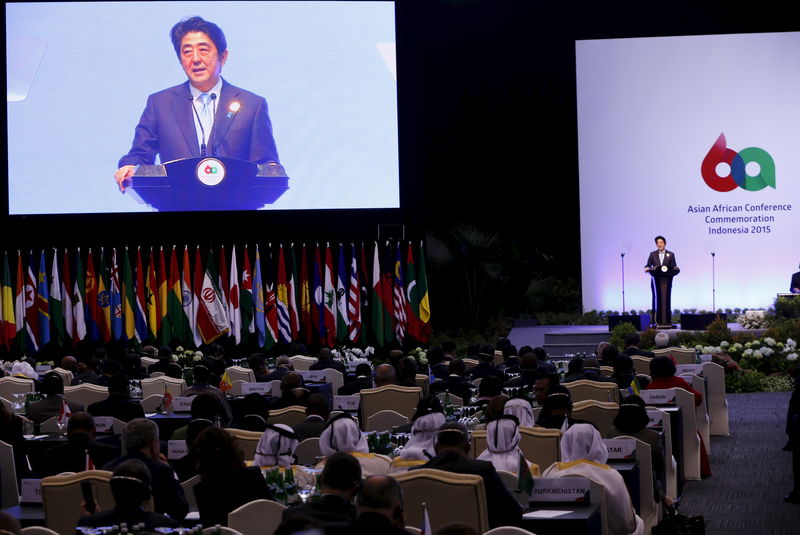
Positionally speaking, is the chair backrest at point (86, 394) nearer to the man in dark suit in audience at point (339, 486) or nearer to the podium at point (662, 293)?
the man in dark suit in audience at point (339, 486)

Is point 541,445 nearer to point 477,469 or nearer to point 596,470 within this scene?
point 596,470

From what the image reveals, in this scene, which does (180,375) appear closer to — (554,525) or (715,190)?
(554,525)

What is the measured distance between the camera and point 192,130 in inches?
822

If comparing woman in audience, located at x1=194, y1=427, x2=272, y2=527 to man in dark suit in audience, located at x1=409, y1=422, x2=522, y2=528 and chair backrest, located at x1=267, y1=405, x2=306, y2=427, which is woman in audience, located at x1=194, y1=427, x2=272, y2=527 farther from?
chair backrest, located at x1=267, y1=405, x2=306, y2=427

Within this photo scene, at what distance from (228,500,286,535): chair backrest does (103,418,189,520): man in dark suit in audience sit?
89 cm

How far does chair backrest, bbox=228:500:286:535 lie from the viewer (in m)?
5.16

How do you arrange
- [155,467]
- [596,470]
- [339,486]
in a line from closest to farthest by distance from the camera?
[339,486] → [155,467] → [596,470]

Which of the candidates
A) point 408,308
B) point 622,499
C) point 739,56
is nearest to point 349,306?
point 408,308

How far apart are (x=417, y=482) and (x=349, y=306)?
52.0 ft

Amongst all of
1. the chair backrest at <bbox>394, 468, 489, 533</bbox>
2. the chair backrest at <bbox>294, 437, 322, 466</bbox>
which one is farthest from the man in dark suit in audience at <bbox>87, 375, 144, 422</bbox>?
the chair backrest at <bbox>394, 468, 489, 533</bbox>

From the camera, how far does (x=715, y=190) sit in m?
22.2

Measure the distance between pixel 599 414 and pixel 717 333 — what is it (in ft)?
29.9

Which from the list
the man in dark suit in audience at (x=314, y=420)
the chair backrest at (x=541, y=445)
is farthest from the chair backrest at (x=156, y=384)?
the chair backrest at (x=541, y=445)

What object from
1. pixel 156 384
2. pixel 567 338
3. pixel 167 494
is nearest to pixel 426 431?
pixel 167 494
